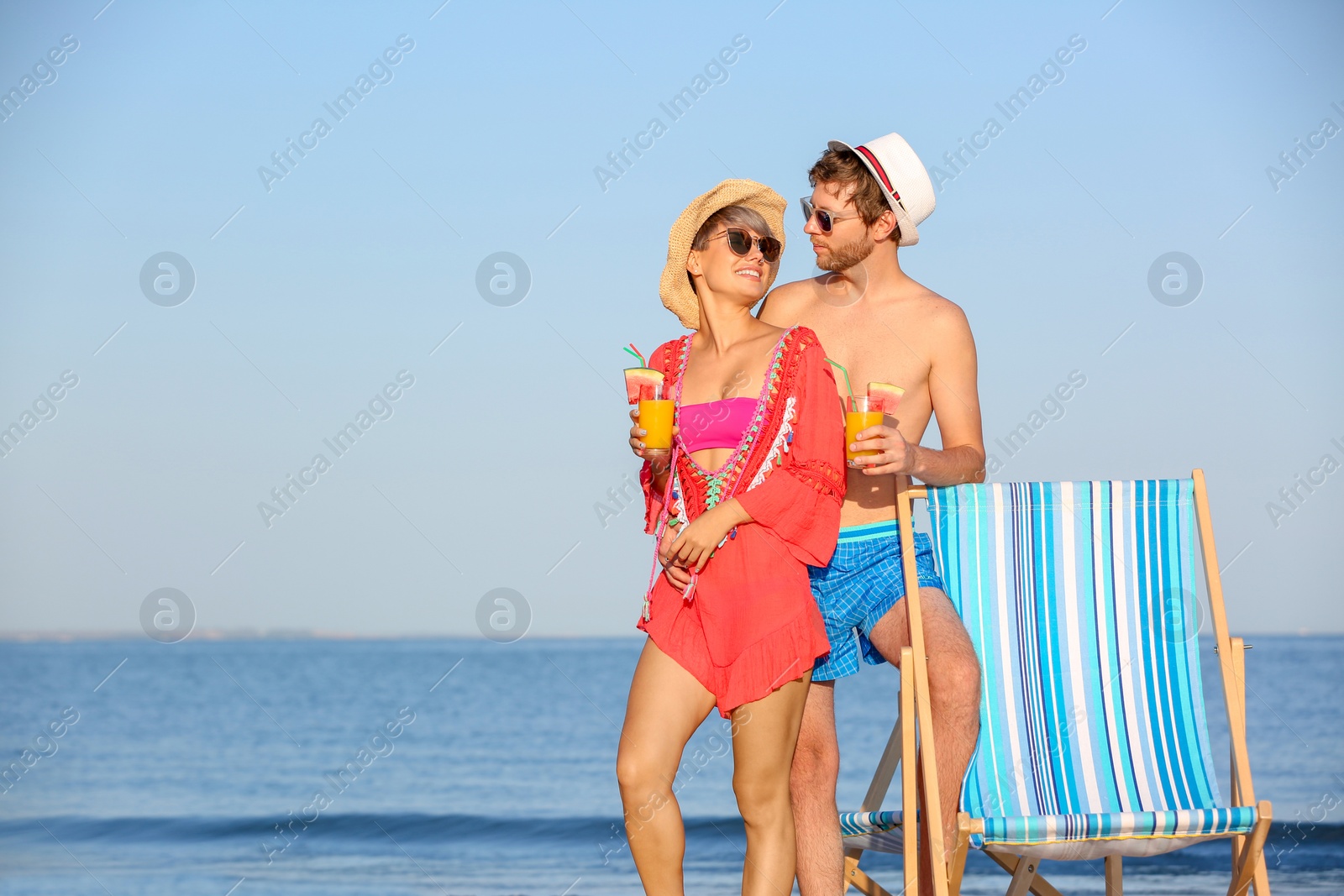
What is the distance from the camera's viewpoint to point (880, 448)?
3.20 m

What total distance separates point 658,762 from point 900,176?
1886 millimetres

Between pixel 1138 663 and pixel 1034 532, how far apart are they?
0.48m

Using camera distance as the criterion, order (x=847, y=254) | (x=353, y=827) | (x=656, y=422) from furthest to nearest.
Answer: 1. (x=353, y=827)
2. (x=847, y=254)
3. (x=656, y=422)

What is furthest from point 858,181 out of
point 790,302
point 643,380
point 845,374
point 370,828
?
point 370,828

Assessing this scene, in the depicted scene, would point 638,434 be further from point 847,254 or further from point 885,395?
point 847,254

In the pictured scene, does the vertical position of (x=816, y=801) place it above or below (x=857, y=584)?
below

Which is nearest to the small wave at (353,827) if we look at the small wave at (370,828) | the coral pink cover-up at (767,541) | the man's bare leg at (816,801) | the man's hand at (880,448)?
the small wave at (370,828)

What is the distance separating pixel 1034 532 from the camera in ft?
12.3

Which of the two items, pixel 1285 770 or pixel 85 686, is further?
pixel 85 686

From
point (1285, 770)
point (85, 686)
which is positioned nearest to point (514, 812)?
point (1285, 770)

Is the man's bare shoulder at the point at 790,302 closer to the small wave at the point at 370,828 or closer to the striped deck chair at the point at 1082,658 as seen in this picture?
the striped deck chair at the point at 1082,658

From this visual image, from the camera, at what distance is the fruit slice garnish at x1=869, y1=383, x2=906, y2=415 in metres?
3.26

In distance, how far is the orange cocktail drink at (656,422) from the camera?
3.21 meters

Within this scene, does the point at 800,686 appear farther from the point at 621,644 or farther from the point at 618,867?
the point at 621,644
